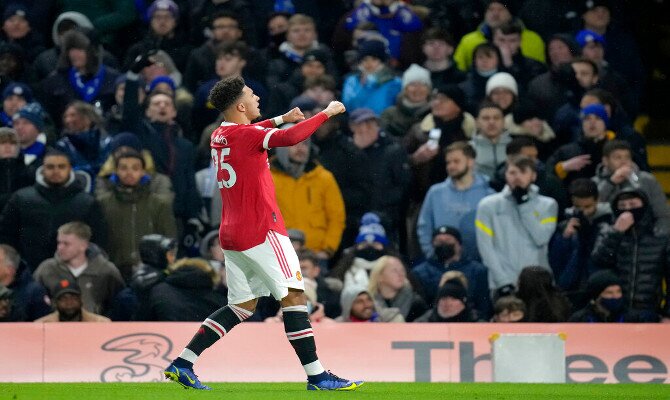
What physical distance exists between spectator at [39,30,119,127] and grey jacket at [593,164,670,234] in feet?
18.5

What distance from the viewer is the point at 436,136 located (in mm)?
15406

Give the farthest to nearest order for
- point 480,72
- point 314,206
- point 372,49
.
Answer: point 480,72 < point 372,49 < point 314,206

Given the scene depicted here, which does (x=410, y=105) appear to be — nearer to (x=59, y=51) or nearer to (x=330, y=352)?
(x=330, y=352)

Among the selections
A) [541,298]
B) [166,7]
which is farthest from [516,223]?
[166,7]

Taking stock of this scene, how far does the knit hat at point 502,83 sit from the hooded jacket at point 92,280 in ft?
15.4

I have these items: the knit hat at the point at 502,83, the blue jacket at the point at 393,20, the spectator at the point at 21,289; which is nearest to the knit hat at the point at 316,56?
the blue jacket at the point at 393,20

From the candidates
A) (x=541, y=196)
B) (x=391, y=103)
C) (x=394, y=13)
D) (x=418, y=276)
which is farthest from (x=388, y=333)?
(x=394, y=13)

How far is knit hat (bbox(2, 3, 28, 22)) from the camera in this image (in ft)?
58.0

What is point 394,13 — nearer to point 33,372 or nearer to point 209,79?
point 209,79

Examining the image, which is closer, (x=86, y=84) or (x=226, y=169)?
(x=226, y=169)

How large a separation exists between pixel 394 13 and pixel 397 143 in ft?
8.05

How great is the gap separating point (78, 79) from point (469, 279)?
5.34 metres

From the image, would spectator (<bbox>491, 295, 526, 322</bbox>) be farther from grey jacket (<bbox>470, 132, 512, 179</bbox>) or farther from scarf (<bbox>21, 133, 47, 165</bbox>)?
scarf (<bbox>21, 133, 47, 165</bbox>)

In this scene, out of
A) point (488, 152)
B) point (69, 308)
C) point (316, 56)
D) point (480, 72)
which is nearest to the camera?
point (69, 308)
